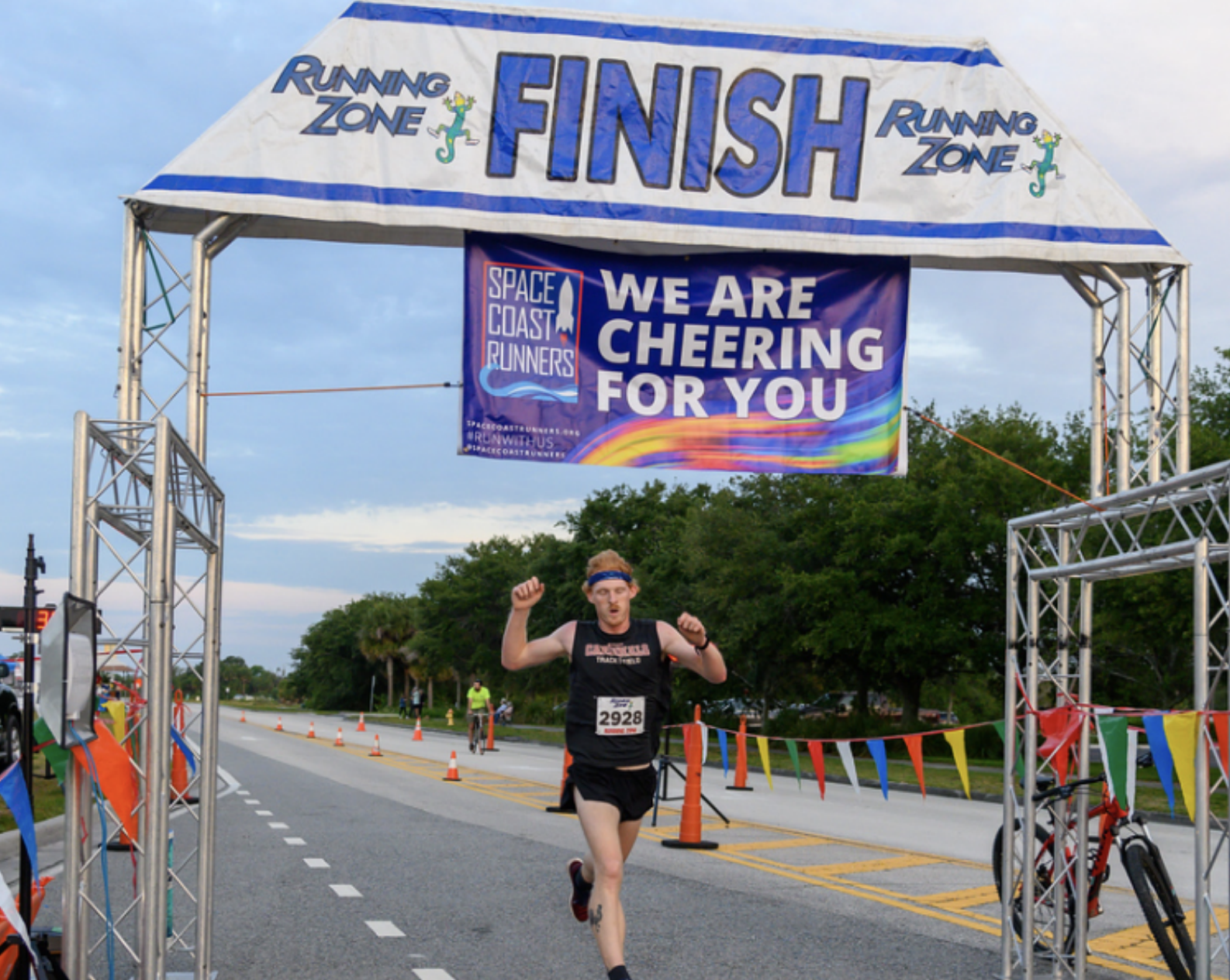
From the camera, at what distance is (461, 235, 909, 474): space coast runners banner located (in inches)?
301

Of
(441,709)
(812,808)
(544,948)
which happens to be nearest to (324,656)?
(441,709)

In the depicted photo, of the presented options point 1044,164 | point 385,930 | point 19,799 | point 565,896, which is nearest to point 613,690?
point 19,799

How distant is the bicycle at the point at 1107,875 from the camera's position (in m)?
6.10

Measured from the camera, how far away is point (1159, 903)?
646 centimetres

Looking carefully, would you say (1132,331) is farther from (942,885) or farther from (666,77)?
(942,885)

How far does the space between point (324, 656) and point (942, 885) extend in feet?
415

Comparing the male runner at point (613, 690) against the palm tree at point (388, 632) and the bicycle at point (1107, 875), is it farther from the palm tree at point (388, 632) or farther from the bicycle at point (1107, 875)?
the palm tree at point (388, 632)

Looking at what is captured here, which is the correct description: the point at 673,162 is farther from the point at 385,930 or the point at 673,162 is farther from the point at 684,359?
the point at 385,930

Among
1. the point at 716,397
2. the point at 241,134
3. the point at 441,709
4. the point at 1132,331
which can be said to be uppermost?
the point at 241,134

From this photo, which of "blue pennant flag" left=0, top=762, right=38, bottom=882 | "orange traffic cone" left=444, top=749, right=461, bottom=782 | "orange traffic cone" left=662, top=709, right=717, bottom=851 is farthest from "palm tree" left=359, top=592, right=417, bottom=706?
"blue pennant flag" left=0, top=762, right=38, bottom=882

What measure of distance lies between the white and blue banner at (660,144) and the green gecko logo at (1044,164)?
0.01 m

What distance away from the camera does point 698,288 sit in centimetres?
785

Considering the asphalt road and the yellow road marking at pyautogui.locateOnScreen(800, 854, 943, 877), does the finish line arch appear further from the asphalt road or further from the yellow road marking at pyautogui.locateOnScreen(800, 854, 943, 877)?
the yellow road marking at pyautogui.locateOnScreen(800, 854, 943, 877)

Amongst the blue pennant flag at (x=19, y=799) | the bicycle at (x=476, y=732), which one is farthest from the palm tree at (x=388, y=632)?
the blue pennant flag at (x=19, y=799)
